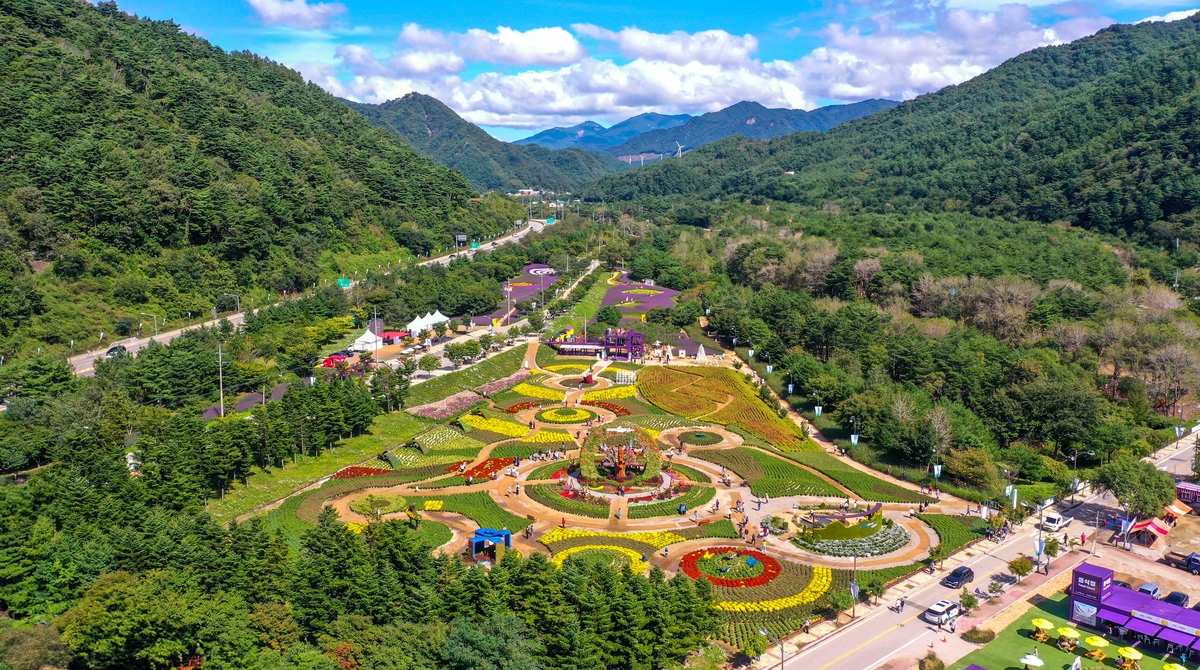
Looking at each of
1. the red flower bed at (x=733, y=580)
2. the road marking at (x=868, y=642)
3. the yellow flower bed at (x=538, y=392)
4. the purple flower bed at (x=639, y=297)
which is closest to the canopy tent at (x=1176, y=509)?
the road marking at (x=868, y=642)

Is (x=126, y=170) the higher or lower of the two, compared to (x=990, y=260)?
higher

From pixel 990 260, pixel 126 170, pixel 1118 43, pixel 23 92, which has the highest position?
pixel 1118 43

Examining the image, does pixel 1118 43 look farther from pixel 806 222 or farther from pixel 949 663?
pixel 949 663

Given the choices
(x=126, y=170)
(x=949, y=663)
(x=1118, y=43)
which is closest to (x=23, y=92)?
(x=126, y=170)

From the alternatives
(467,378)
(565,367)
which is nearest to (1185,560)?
(565,367)

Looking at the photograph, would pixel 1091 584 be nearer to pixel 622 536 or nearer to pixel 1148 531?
pixel 1148 531
